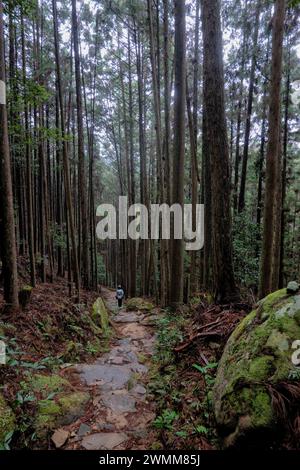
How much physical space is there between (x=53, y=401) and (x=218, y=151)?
4.73 meters

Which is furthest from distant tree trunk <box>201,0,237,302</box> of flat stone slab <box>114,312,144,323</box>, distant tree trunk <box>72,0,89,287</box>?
flat stone slab <box>114,312,144,323</box>

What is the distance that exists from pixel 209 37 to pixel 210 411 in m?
5.90

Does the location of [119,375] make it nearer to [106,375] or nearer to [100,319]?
[106,375]

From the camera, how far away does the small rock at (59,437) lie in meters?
2.79

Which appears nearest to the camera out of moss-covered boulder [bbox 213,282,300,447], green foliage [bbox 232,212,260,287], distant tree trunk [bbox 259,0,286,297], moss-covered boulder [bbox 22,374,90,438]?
moss-covered boulder [bbox 213,282,300,447]

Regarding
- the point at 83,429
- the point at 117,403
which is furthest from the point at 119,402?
the point at 83,429

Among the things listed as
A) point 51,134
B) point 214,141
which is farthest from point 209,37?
point 51,134

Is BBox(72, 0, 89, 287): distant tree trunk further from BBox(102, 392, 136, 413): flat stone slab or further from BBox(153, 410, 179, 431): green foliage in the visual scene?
BBox(153, 410, 179, 431): green foliage

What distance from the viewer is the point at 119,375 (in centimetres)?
Answer: 470

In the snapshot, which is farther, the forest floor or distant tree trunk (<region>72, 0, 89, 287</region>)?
distant tree trunk (<region>72, 0, 89, 287</region>)

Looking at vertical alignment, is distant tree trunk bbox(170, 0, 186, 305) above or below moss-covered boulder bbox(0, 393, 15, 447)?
above

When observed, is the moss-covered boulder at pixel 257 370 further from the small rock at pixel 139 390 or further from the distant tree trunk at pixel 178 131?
the distant tree trunk at pixel 178 131

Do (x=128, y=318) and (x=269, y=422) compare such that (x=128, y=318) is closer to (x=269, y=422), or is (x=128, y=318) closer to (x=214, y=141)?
(x=214, y=141)

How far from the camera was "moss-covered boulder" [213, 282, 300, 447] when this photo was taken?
2273 mm
